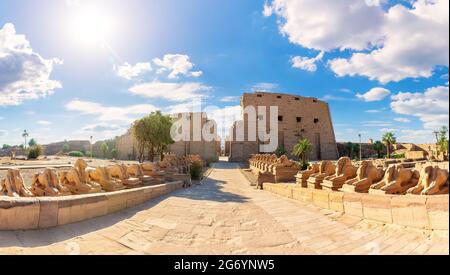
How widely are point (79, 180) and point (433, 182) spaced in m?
6.90

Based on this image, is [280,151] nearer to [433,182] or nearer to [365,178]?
[365,178]

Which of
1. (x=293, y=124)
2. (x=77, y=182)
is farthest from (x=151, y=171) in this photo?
(x=293, y=124)

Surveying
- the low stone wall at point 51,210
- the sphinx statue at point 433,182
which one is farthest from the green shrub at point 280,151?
the low stone wall at point 51,210

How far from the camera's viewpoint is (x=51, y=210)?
384 centimetres

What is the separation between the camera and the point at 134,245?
139 inches

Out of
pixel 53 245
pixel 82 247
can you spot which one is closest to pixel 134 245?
pixel 82 247

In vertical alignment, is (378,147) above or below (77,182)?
above

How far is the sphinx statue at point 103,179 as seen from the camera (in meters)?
6.90

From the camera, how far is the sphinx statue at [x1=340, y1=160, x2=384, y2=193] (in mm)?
5293

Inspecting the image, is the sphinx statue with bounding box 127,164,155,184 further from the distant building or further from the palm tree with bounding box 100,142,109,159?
the palm tree with bounding box 100,142,109,159

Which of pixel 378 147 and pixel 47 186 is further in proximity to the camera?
pixel 378 147

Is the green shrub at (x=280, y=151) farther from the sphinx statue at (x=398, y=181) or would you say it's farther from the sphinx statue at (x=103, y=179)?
the sphinx statue at (x=398, y=181)
